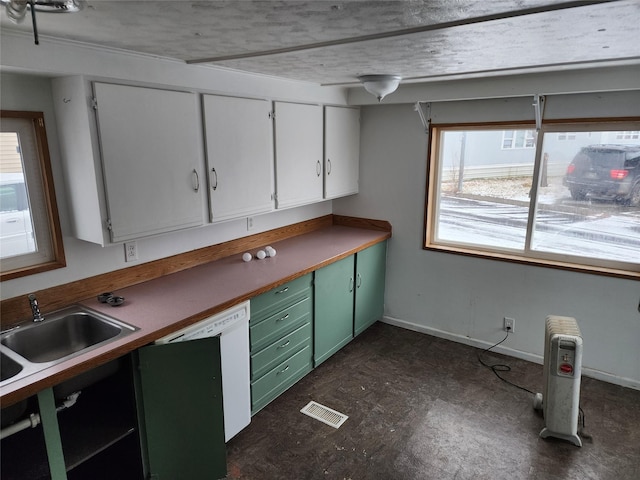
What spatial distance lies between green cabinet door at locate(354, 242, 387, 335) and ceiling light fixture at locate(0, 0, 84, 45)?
2.61m

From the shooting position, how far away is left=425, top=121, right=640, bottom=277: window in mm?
3006

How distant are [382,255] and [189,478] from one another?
244cm

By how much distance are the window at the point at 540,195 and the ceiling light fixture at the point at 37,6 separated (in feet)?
9.29

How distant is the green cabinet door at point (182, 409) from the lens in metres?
1.95

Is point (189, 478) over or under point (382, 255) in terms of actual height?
under

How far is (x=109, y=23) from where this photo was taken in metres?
1.55

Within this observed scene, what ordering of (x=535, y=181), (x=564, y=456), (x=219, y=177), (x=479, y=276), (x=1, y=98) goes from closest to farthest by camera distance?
(x=1, y=98), (x=564, y=456), (x=219, y=177), (x=535, y=181), (x=479, y=276)

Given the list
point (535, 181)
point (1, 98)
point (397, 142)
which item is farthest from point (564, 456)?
point (1, 98)

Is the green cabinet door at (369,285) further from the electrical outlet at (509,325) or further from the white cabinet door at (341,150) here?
the electrical outlet at (509,325)

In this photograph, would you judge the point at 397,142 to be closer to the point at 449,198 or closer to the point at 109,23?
the point at 449,198

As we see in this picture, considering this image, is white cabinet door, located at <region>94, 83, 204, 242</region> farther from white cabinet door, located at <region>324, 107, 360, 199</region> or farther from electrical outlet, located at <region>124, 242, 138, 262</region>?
white cabinet door, located at <region>324, 107, 360, 199</region>

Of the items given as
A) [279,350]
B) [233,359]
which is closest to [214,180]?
[233,359]

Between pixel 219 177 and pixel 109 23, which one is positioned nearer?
pixel 109 23

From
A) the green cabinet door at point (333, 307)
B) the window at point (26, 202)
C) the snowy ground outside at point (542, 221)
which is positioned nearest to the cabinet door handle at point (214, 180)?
the window at point (26, 202)
